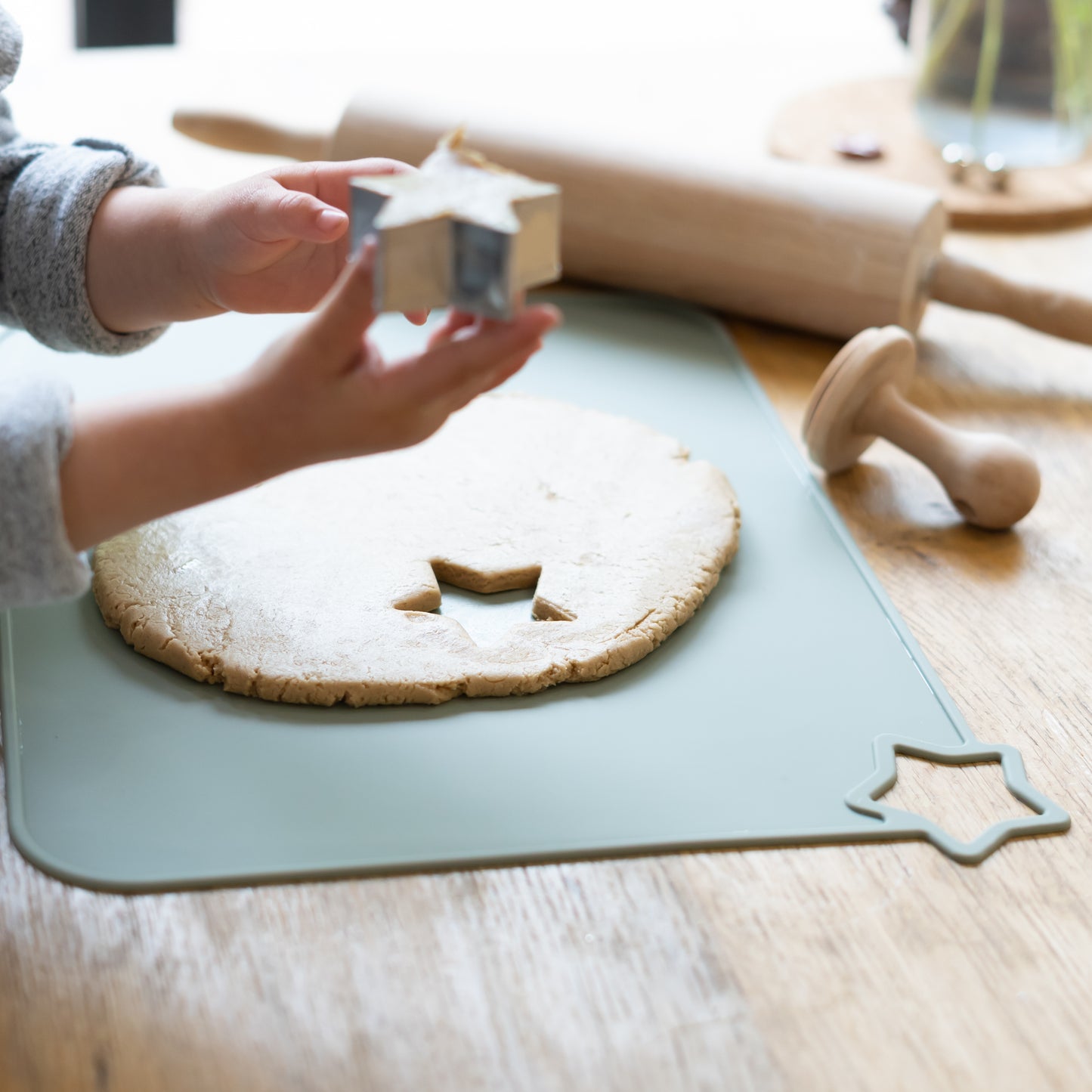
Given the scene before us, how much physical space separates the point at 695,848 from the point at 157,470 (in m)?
0.30

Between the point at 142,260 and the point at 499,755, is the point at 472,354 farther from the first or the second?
the point at 142,260

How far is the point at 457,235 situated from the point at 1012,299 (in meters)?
0.67

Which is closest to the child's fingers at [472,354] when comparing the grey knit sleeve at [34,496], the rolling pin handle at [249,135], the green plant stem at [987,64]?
the grey knit sleeve at [34,496]

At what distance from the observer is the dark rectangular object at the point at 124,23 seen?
1800 mm

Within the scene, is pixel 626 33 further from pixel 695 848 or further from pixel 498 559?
pixel 695 848

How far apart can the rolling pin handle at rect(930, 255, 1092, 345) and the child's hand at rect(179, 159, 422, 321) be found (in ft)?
1.70

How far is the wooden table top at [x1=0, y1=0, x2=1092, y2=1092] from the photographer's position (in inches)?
19.1

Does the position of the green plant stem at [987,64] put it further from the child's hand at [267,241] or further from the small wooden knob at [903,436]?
the child's hand at [267,241]

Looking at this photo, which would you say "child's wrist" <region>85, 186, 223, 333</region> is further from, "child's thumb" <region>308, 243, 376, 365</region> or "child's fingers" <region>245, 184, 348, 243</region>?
"child's thumb" <region>308, 243, 376, 365</region>

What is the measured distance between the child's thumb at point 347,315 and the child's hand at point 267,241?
185 millimetres

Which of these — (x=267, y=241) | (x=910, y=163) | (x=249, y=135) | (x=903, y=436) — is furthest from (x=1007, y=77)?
(x=267, y=241)

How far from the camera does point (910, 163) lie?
133 centimetres

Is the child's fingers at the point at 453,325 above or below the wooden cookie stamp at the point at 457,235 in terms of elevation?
below

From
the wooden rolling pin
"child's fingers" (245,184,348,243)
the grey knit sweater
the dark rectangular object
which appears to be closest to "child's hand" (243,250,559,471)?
"child's fingers" (245,184,348,243)
